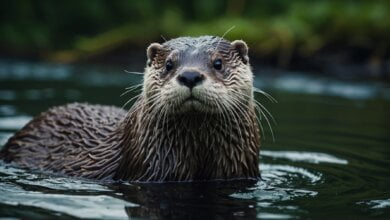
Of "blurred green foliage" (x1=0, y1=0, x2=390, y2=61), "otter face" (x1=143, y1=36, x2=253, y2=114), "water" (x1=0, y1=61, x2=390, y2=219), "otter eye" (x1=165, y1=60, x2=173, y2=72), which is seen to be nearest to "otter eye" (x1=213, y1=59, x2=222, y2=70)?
"otter face" (x1=143, y1=36, x2=253, y2=114)

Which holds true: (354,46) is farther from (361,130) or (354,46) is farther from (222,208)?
(222,208)

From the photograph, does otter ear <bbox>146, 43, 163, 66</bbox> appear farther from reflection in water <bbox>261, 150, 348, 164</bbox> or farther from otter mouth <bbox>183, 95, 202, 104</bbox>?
reflection in water <bbox>261, 150, 348, 164</bbox>

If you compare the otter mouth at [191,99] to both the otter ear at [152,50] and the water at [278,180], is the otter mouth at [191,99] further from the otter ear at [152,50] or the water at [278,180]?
the otter ear at [152,50]

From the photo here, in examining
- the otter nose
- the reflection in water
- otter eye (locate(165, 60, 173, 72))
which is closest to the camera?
the otter nose

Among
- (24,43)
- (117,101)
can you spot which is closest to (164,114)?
(117,101)

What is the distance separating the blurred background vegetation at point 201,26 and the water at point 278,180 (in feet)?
8.25

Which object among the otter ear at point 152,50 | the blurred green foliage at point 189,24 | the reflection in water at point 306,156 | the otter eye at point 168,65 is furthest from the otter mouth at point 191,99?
the blurred green foliage at point 189,24

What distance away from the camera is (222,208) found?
5125 millimetres

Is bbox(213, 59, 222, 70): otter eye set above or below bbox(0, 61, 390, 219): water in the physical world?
above

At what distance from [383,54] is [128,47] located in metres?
4.86

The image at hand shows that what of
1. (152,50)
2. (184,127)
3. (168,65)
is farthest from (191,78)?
(152,50)

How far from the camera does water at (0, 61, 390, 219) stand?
5004 mm

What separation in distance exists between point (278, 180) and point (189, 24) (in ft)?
36.7

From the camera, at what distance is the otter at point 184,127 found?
5.42m
